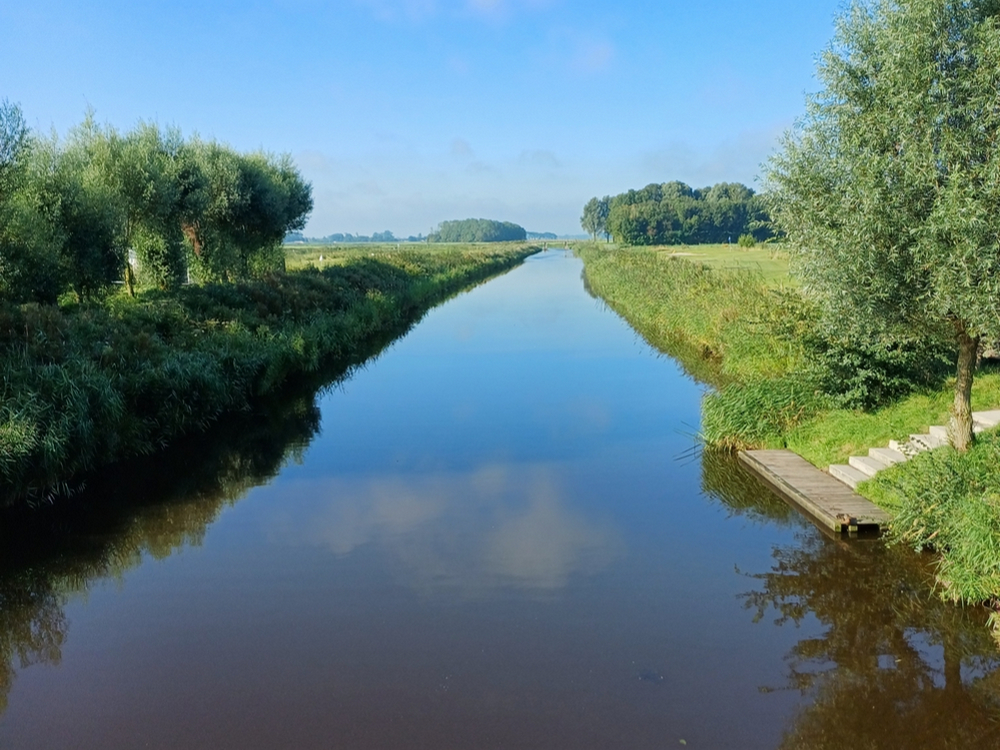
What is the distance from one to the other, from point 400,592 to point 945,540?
637 cm

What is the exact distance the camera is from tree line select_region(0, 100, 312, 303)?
19.6 meters

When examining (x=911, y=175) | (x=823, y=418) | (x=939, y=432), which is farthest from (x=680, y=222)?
(x=911, y=175)

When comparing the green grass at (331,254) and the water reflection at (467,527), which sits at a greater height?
the green grass at (331,254)

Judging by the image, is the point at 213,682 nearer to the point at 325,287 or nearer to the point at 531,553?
the point at 531,553

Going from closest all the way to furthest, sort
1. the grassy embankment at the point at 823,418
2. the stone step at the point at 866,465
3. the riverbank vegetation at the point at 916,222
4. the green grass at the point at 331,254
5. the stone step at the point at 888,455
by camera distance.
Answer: the grassy embankment at the point at 823,418, the riverbank vegetation at the point at 916,222, the stone step at the point at 888,455, the stone step at the point at 866,465, the green grass at the point at 331,254

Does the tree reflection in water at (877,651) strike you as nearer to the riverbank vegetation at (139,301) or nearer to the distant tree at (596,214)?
the riverbank vegetation at (139,301)

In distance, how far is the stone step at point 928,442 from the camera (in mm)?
11011

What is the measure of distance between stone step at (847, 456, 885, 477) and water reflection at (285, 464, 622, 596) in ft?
13.4

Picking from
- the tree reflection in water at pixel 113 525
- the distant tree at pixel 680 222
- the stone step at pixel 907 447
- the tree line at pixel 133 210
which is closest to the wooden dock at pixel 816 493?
the stone step at pixel 907 447

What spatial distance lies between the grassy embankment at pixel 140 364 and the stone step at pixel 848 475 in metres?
12.5

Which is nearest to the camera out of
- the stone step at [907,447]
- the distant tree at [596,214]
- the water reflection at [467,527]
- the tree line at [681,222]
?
the water reflection at [467,527]

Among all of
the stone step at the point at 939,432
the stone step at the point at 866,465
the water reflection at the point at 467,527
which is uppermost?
the stone step at the point at 939,432

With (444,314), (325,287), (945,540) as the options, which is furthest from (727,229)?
(945,540)

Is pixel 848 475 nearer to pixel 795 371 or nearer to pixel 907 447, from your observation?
pixel 907 447
